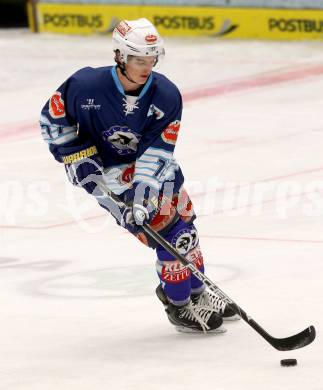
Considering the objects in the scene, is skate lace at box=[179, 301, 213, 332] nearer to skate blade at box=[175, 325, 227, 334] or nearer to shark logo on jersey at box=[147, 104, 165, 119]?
skate blade at box=[175, 325, 227, 334]

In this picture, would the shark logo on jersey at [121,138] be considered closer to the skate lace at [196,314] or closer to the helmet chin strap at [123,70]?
the helmet chin strap at [123,70]

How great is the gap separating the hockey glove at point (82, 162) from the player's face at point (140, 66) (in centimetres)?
46

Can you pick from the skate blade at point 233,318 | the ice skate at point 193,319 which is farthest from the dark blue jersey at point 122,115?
the skate blade at point 233,318

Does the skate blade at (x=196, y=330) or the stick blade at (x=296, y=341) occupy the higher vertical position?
the stick blade at (x=296, y=341)

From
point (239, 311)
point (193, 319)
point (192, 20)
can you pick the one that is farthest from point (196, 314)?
point (192, 20)

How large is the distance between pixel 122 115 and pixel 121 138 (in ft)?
0.44

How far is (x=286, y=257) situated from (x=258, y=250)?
302 millimetres

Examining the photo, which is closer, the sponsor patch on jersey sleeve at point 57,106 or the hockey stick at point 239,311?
the hockey stick at point 239,311

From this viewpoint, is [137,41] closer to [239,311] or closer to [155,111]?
[155,111]

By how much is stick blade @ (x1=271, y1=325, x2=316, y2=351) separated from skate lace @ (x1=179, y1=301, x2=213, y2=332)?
0.65 metres

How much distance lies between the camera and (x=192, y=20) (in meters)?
20.7

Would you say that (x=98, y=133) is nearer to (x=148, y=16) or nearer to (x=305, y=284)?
(x=305, y=284)

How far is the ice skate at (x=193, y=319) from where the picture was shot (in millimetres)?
6660

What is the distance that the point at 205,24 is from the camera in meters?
20.5
